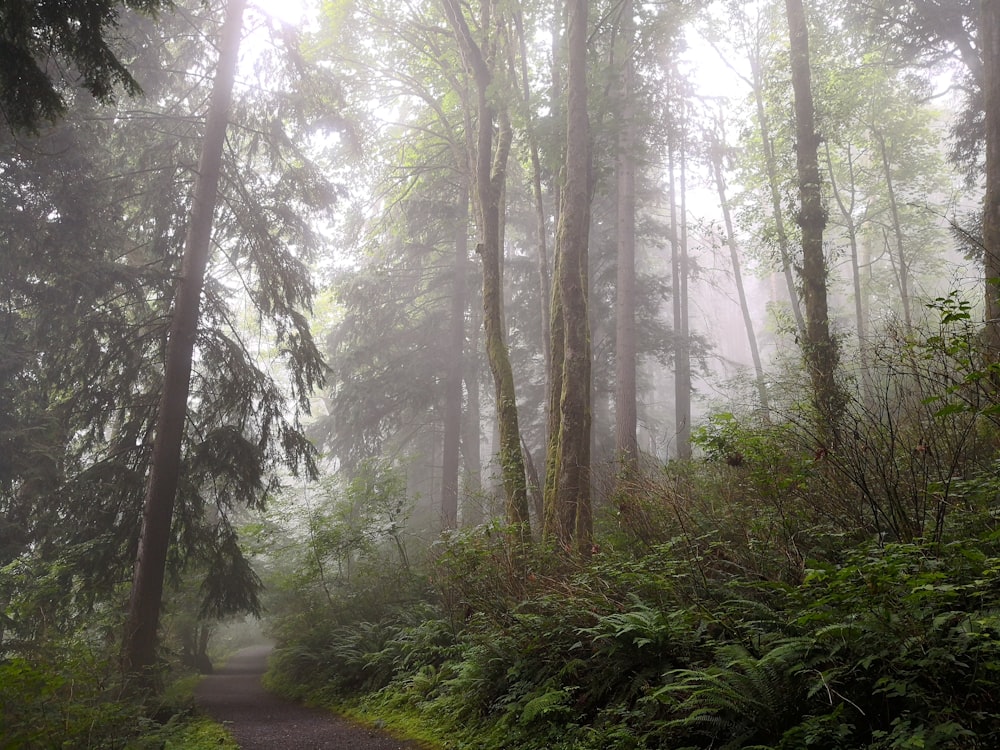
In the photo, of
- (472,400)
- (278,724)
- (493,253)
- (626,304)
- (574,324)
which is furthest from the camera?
(472,400)

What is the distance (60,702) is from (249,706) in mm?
5390

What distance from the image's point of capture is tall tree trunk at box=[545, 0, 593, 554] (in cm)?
734

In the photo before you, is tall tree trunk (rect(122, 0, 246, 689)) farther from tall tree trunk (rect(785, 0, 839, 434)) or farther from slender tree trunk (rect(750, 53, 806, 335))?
slender tree trunk (rect(750, 53, 806, 335))

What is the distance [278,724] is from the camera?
7.86 metres

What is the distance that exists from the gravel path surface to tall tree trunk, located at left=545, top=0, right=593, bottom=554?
2.91 meters

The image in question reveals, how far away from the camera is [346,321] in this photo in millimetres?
18859

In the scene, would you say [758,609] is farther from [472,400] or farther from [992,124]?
[472,400]

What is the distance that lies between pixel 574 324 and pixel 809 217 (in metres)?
4.34

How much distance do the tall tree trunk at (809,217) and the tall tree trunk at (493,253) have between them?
4.11 m

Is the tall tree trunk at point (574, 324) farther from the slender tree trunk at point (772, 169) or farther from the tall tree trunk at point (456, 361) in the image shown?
the tall tree trunk at point (456, 361)

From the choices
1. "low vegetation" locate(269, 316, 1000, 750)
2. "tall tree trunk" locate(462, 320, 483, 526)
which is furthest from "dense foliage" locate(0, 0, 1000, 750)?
"tall tree trunk" locate(462, 320, 483, 526)

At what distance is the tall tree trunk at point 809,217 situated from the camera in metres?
8.38

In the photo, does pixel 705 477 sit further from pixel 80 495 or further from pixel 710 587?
pixel 80 495

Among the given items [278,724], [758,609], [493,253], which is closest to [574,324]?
[493,253]
